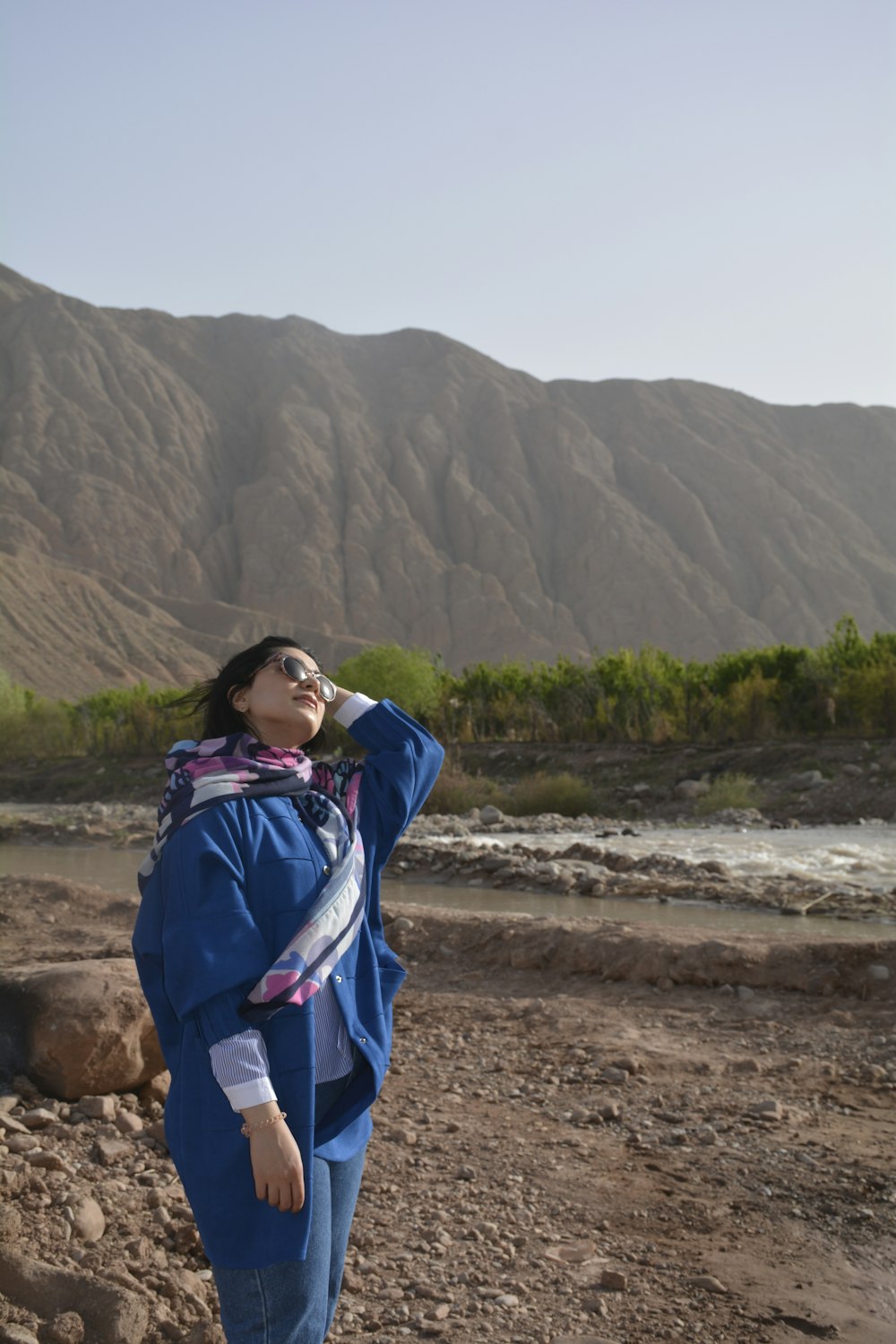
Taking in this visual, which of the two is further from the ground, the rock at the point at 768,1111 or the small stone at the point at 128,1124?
the small stone at the point at 128,1124

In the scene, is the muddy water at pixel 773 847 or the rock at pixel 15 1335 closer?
the rock at pixel 15 1335

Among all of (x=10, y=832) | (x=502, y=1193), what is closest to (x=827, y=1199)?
(x=502, y=1193)

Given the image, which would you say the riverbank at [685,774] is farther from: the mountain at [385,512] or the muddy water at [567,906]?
the mountain at [385,512]

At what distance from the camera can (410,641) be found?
7738 cm

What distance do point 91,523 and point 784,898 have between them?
242 feet

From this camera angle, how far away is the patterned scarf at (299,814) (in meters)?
1.99

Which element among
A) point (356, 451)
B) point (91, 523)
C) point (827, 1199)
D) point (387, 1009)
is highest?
point (356, 451)

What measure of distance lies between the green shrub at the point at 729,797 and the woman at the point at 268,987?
784 inches

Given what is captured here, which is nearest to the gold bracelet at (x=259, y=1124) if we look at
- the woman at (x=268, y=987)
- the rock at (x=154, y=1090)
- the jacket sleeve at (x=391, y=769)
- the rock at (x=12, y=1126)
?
the woman at (x=268, y=987)

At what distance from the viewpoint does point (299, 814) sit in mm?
2219

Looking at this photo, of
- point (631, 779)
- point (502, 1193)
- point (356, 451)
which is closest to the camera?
point (502, 1193)

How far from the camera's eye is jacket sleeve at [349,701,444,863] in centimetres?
242

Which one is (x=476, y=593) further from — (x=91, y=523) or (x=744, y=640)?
(x=91, y=523)

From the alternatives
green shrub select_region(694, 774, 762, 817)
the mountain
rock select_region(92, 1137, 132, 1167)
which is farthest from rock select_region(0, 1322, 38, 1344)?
the mountain
